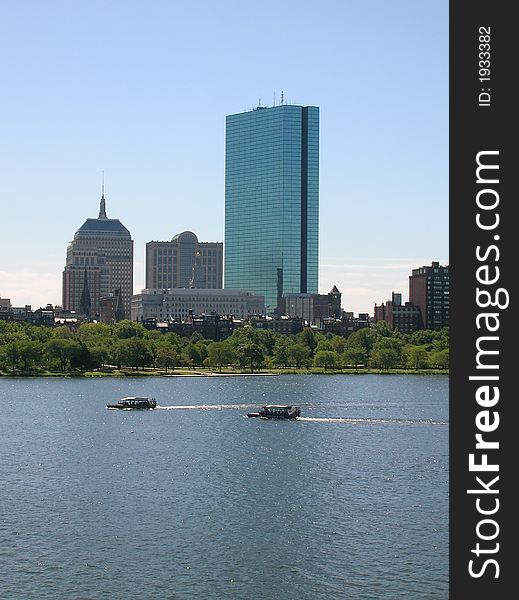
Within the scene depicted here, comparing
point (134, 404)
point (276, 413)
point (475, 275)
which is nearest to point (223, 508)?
point (475, 275)

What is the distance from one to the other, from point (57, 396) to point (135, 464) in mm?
79410

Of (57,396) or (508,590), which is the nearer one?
(508,590)

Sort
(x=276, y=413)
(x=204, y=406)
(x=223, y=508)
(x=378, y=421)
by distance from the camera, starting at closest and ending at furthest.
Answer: (x=223, y=508) < (x=378, y=421) < (x=276, y=413) < (x=204, y=406)

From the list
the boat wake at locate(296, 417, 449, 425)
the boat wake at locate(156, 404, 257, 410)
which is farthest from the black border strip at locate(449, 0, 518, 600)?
the boat wake at locate(156, 404, 257, 410)

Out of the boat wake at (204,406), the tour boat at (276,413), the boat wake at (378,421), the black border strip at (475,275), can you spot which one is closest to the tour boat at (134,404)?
the boat wake at (204,406)

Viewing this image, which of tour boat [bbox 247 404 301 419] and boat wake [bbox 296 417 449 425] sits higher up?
tour boat [bbox 247 404 301 419]

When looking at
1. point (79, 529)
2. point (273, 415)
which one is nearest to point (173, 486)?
point (79, 529)

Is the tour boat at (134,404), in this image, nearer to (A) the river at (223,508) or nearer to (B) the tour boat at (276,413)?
(A) the river at (223,508)

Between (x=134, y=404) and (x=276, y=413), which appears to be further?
(x=134, y=404)

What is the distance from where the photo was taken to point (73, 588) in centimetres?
5131

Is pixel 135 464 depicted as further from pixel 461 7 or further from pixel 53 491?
pixel 461 7

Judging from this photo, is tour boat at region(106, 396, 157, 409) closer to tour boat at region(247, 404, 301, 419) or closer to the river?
the river

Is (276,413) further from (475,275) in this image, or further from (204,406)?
(475,275)

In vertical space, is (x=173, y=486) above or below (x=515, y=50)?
below
